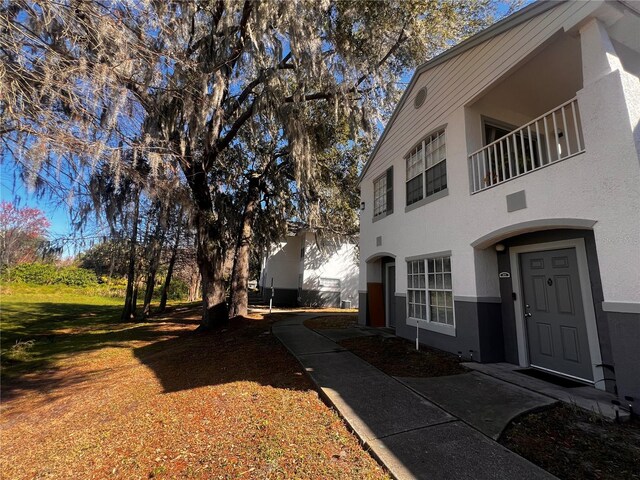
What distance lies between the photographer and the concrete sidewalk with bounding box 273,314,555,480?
8.64 ft

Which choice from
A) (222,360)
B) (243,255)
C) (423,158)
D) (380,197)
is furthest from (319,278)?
(222,360)

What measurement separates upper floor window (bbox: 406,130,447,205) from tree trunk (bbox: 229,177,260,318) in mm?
6455

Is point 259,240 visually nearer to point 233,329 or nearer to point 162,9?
point 233,329

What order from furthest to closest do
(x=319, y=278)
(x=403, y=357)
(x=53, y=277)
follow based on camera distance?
(x=53, y=277)
(x=319, y=278)
(x=403, y=357)

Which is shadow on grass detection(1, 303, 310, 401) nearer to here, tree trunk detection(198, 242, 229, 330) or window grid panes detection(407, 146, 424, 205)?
tree trunk detection(198, 242, 229, 330)

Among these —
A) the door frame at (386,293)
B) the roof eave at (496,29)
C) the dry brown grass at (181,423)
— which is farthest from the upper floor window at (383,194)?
the dry brown grass at (181,423)

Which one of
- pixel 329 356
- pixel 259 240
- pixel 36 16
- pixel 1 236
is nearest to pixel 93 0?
pixel 36 16

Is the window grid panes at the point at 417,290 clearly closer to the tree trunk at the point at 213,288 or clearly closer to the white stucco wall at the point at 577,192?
the white stucco wall at the point at 577,192

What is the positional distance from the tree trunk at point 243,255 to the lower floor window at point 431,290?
22.8ft

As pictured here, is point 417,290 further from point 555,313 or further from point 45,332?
point 45,332

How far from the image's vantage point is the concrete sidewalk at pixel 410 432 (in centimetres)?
263

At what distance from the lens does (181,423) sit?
12.9 feet

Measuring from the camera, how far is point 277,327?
10.2 meters

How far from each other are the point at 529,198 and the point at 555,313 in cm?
200
